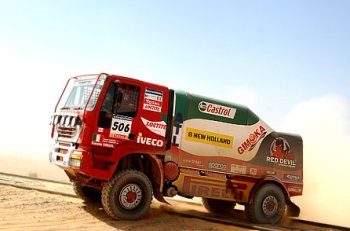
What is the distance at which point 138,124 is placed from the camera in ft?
33.4

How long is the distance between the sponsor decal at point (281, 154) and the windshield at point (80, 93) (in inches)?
204

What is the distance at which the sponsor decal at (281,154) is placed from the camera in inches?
490

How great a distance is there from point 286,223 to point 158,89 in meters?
5.69

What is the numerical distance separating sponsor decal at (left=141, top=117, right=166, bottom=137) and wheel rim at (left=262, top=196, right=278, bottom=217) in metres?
3.71

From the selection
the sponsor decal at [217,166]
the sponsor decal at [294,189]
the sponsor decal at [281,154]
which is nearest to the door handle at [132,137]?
the sponsor decal at [217,166]

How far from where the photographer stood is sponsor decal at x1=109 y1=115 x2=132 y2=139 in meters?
9.80

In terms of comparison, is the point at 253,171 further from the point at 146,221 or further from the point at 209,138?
the point at 146,221

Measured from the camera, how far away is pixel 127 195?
9.89m

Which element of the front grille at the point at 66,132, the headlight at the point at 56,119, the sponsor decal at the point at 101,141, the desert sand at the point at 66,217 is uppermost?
the headlight at the point at 56,119

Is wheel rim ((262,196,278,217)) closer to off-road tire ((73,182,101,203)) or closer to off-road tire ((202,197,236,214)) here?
off-road tire ((202,197,236,214))

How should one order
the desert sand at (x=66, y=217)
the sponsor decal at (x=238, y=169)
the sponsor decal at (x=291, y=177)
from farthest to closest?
1. the sponsor decal at (x=291, y=177)
2. the sponsor decal at (x=238, y=169)
3. the desert sand at (x=66, y=217)

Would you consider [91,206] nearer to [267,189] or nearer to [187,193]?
[187,193]

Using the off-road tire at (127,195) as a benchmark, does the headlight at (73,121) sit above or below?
above

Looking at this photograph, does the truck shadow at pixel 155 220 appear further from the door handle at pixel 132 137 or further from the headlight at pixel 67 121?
the headlight at pixel 67 121
